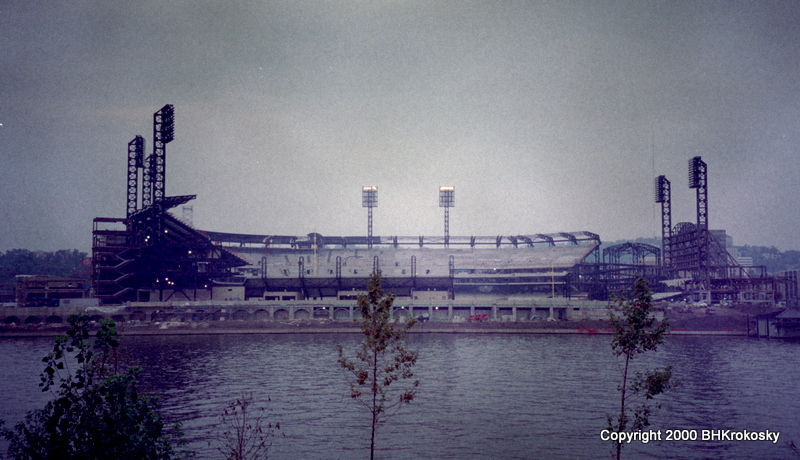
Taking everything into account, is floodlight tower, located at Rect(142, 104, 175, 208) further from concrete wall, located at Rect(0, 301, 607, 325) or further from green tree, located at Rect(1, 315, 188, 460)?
green tree, located at Rect(1, 315, 188, 460)

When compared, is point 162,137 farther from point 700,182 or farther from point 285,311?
point 700,182

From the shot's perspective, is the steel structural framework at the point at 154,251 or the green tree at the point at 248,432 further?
the steel structural framework at the point at 154,251

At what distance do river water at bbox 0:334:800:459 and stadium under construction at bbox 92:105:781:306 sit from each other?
131 feet

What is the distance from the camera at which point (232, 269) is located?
142500 mm

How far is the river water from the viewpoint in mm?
32281

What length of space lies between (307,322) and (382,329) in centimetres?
8741

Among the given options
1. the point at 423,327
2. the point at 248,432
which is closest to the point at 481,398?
the point at 248,432

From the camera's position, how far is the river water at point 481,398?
32.3m

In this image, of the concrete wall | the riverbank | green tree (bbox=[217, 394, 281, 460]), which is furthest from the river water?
the concrete wall

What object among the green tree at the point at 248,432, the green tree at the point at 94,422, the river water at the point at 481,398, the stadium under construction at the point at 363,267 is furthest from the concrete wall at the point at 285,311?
the green tree at the point at 94,422

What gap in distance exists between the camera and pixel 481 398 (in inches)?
1719

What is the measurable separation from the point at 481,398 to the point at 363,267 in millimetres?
106303

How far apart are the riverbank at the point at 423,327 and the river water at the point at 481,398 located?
71.0 feet

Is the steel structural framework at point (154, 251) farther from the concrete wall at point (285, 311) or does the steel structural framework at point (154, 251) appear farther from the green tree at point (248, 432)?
the green tree at point (248, 432)
